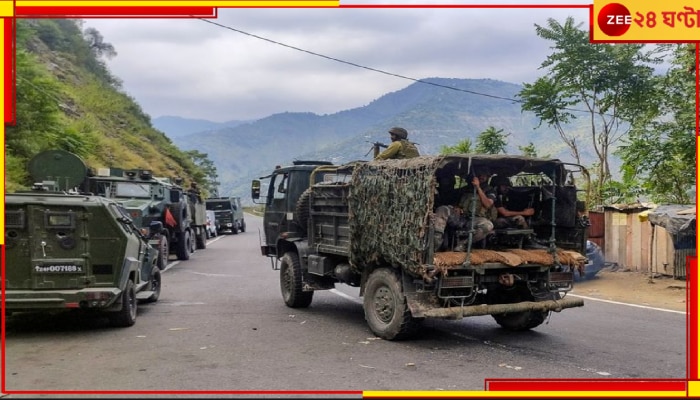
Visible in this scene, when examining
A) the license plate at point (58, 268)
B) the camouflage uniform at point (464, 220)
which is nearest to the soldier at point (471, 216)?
the camouflage uniform at point (464, 220)

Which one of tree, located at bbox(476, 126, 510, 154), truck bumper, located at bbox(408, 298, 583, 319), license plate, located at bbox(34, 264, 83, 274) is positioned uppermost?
tree, located at bbox(476, 126, 510, 154)

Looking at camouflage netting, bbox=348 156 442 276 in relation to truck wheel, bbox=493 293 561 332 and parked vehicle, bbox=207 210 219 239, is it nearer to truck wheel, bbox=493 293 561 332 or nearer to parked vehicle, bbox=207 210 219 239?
truck wheel, bbox=493 293 561 332

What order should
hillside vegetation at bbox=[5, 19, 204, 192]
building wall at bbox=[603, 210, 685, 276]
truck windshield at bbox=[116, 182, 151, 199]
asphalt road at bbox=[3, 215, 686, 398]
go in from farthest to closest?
1. hillside vegetation at bbox=[5, 19, 204, 192]
2. truck windshield at bbox=[116, 182, 151, 199]
3. building wall at bbox=[603, 210, 685, 276]
4. asphalt road at bbox=[3, 215, 686, 398]

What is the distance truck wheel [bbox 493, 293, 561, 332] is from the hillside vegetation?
258 inches

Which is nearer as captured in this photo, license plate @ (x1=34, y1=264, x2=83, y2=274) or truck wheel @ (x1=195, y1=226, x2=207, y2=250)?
license plate @ (x1=34, y1=264, x2=83, y2=274)

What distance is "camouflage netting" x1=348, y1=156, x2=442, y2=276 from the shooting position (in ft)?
22.2

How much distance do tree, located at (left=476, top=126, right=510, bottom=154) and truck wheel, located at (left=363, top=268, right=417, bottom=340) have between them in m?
15.4

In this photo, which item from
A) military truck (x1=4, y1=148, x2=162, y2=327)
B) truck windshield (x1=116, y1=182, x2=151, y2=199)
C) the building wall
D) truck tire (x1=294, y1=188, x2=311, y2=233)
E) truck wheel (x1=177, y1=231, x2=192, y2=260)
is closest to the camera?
military truck (x1=4, y1=148, x2=162, y2=327)

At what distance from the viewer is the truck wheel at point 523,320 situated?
25.9 feet

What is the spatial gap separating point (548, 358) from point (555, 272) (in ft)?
4.20

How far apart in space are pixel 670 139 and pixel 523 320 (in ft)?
29.7

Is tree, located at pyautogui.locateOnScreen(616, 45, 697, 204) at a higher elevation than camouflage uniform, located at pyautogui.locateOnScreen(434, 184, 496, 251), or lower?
higher

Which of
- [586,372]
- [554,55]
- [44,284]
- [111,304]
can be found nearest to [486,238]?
[586,372]

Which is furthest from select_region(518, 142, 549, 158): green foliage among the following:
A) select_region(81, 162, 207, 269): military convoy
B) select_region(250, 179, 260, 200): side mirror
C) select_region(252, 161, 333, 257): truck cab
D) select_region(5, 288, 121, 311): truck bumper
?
select_region(5, 288, 121, 311): truck bumper
